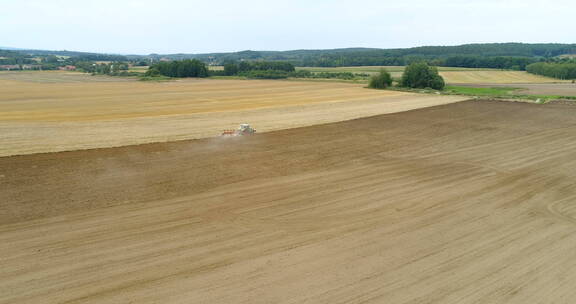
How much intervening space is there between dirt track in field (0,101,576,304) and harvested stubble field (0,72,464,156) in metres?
3.98

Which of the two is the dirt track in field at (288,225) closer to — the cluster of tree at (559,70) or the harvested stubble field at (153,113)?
the harvested stubble field at (153,113)

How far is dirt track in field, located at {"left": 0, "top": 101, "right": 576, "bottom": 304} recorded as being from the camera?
33.0ft

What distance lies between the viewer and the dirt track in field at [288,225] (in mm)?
10055

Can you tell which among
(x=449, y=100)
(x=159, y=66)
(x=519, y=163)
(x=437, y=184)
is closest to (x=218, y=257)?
(x=437, y=184)

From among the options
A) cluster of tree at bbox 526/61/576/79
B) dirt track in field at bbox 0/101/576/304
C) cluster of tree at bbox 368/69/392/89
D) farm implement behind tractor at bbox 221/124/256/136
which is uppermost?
cluster of tree at bbox 526/61/576/79

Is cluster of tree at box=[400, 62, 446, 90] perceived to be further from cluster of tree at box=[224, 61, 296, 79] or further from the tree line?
cluster of tree at box=[224, 61, 296, 79]

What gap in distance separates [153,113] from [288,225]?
27.8 metres

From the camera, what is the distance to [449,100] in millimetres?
51938

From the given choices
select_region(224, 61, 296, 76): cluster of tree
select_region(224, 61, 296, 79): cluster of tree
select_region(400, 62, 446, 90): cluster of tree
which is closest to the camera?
select_region(400, 62, 446, 90): cluster of tree

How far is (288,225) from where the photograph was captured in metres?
13.7

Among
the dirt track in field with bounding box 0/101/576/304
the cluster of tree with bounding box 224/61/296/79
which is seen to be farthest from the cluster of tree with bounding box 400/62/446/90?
the dirt track in field with bounding box 0/101/576/304

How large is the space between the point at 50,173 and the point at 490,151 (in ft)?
76.4

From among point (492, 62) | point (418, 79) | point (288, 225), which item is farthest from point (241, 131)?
point (492, 62)

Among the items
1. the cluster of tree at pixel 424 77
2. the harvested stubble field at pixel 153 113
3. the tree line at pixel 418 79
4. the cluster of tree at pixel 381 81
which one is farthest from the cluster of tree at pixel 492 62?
the harvested stubble field at pixel 153 113
